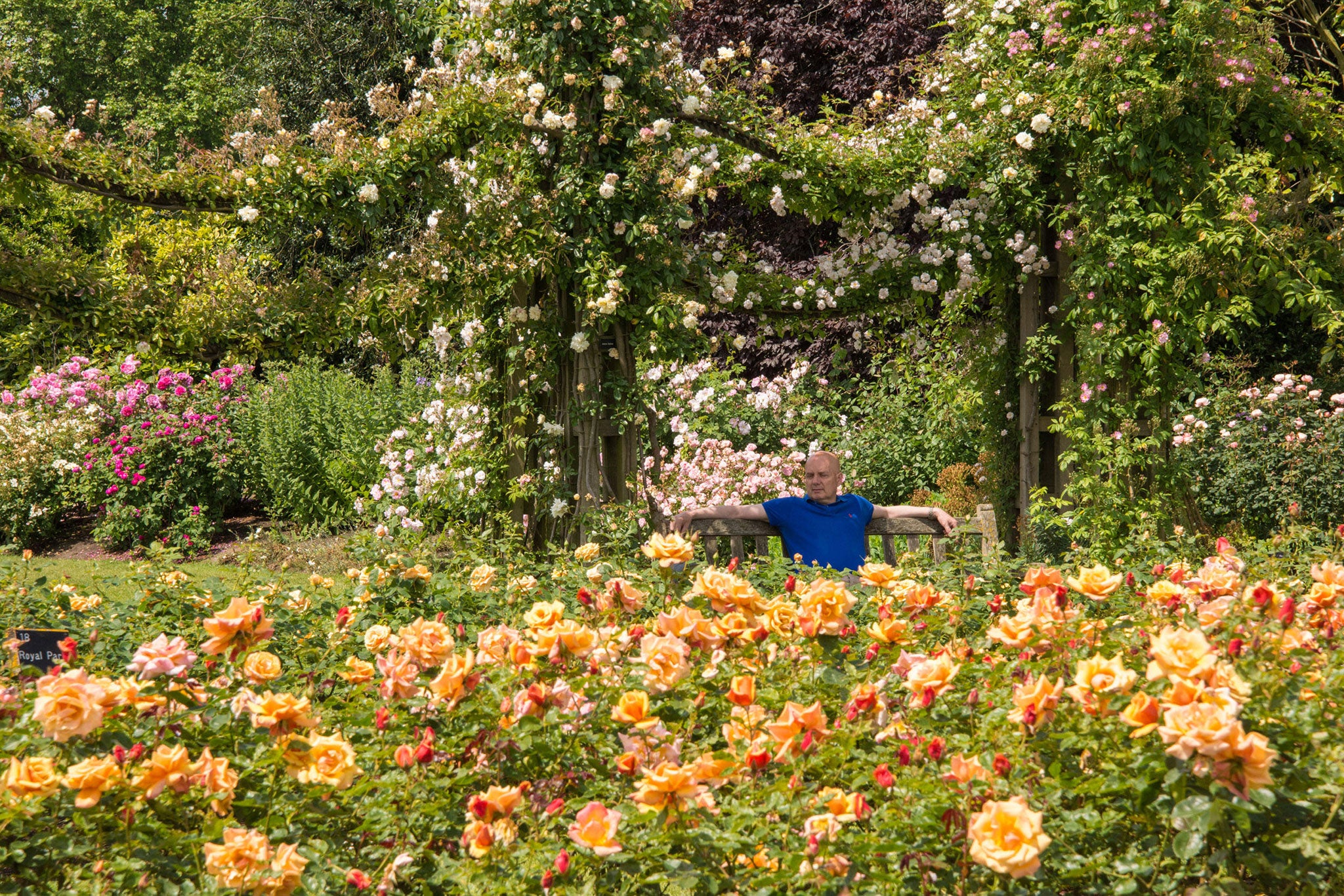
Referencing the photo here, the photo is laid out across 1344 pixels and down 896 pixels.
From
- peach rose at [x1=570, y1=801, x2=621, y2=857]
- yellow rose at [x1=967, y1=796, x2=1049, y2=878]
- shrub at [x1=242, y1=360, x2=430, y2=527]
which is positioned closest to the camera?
yellow rose at [x1=967, y1=796, x2=1049, y2=878]

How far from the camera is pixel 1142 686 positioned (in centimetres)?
163

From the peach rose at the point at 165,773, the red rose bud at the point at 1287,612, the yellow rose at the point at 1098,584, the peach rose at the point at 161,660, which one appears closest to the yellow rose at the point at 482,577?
the peach rose at the point at 161,660

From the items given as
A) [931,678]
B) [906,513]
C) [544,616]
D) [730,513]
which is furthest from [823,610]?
[906,513]

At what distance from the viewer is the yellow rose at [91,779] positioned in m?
1.44

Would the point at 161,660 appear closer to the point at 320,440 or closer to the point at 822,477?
the point at 822,477

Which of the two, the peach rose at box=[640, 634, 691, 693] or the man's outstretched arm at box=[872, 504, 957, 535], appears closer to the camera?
the peach rose at box=[640, 634, 691, 693]

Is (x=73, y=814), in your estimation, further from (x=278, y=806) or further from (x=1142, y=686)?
(x=1142, y=686)

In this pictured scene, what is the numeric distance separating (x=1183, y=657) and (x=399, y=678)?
1.12 meters

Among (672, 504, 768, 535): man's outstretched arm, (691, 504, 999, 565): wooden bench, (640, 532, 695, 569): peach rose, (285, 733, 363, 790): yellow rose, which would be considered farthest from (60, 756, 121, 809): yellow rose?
(691, 504, 999, 565): wooden bench

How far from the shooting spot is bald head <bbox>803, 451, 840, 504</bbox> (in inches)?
169

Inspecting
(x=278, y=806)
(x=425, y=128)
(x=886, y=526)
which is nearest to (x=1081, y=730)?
(x=278, y=806)

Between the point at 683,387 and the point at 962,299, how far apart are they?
2014mm

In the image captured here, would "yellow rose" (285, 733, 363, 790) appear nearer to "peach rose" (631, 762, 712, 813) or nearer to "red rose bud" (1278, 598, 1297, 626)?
"peach rose" (631, 762, 712, 813)

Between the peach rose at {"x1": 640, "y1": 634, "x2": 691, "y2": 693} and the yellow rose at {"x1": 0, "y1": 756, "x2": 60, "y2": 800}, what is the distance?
2.64 feet
